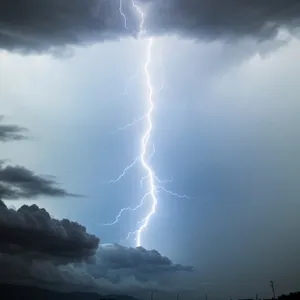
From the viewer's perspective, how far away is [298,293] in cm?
7500

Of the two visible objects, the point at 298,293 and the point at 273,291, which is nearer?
the point at 298,293

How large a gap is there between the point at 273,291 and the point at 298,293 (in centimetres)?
1253

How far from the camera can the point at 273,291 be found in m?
86.9
